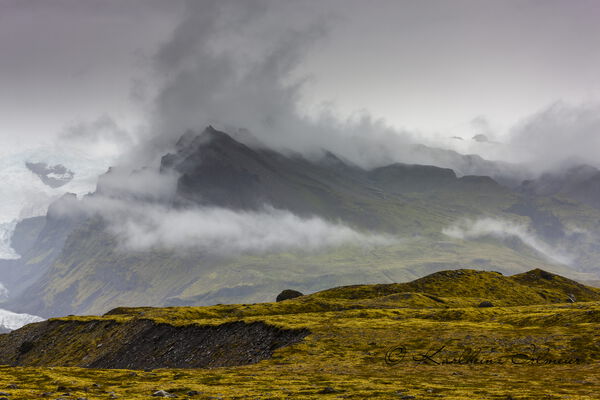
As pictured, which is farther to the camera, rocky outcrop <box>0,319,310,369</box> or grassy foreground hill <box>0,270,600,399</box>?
rocky outcrop <box>0,319,310,369</box>

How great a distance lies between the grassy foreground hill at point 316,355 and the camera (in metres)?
47.2

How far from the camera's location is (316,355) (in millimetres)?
77562

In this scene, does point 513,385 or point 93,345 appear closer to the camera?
point 513,385

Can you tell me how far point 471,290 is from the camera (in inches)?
7859

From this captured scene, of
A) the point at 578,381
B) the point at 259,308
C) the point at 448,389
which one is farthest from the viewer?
the point at 259,308

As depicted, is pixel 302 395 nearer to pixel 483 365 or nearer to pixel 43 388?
pixel 43 388

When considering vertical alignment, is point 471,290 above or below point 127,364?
above

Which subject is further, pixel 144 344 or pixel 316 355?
pixel 144 344

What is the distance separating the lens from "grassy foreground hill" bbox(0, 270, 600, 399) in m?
47.2

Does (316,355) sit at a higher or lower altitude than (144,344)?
lower

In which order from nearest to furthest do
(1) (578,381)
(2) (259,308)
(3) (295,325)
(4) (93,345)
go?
(1) (578,381) → (3) (295,325) → (4) (93,345) → (2) (259,308)

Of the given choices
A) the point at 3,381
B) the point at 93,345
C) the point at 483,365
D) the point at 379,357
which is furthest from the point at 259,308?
the point at 3,381

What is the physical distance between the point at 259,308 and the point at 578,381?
10689 centimetres

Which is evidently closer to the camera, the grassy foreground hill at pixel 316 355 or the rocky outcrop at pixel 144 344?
the grassy foreground hill at pixel 316 355
